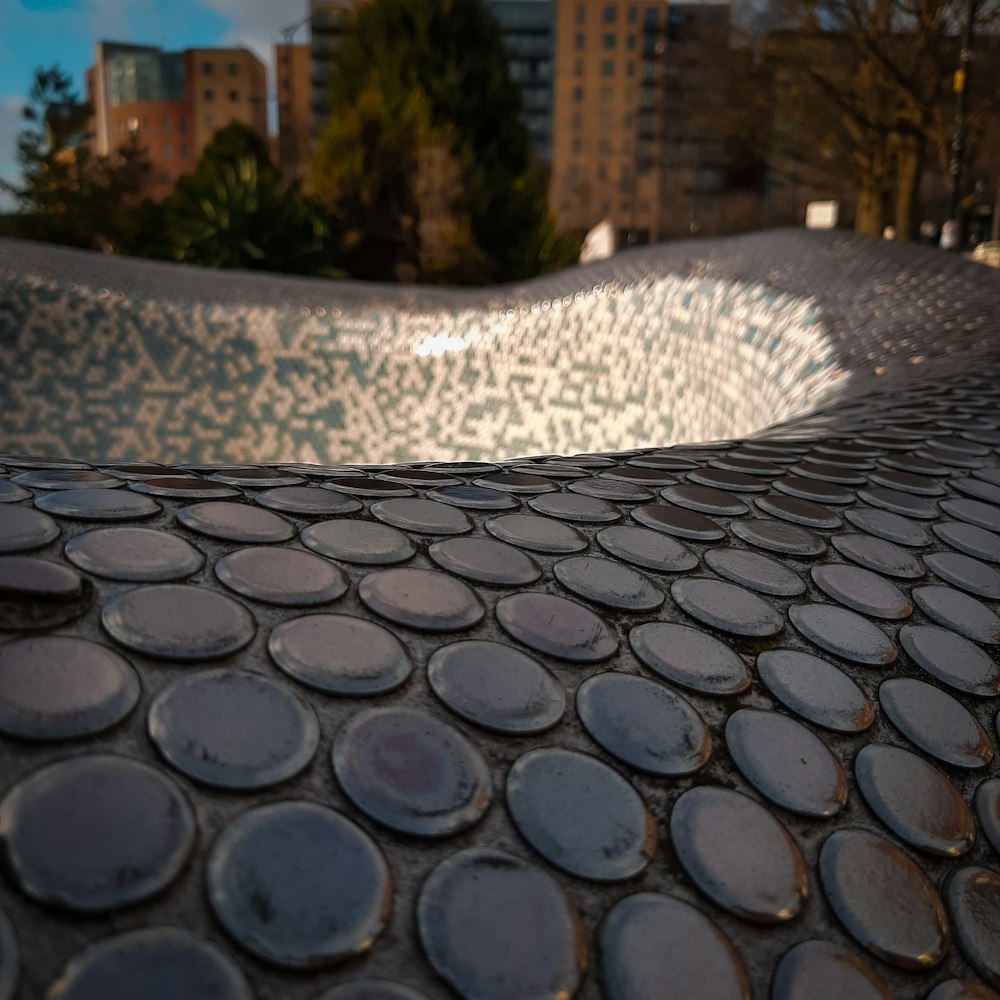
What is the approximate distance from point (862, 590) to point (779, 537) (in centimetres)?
8

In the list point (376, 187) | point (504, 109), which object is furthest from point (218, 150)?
point (504, 109)

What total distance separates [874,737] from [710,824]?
0.48 ft

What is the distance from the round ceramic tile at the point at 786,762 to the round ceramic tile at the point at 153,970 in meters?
0.29

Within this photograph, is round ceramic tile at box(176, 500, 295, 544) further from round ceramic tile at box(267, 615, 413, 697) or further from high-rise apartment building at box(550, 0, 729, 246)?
high-rise apartment building at box(550, 0, 729, 246)

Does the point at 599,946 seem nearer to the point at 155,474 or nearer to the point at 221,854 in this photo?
the point at 221,854

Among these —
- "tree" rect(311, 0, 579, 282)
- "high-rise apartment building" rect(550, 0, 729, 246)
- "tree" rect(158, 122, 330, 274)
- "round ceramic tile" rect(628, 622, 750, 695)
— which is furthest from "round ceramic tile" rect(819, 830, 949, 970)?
"high-rise apartment building" rect(550, 0, 729, 246)

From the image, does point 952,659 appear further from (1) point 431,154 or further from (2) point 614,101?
(2) point 614,101

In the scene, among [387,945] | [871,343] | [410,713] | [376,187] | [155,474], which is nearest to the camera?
[387,945]

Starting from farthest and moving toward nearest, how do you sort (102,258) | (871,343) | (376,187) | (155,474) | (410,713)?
1. (376,187)
2. (102,258)
3. (871,343)
4. (155,474)
5. (410,713)

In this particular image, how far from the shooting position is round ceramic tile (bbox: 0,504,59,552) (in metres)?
0.55

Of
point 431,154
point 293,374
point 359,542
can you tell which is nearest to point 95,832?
point 359,542

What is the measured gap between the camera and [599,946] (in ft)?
1.35

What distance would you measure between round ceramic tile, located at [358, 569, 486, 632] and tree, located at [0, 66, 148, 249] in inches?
339

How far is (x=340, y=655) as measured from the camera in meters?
0.52
